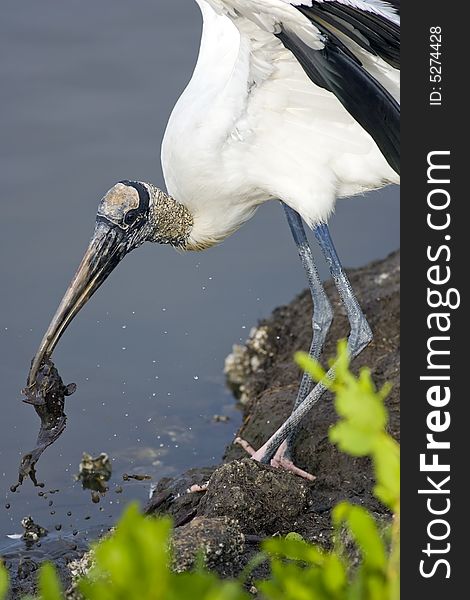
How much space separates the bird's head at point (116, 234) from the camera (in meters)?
4.84

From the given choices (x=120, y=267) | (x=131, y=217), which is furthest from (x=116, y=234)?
(x=120, y=267)

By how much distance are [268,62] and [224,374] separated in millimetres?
2536

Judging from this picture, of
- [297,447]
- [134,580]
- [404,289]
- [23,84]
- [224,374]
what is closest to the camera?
[134,580]

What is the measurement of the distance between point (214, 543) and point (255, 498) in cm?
55

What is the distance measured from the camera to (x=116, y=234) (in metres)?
5.04

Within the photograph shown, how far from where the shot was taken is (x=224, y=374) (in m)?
6.82

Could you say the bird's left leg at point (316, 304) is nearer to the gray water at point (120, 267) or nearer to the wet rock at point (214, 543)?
the gray water at point (120, 267)

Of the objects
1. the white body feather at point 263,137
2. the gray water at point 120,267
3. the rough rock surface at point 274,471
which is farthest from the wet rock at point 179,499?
the white body feather at point 263,137

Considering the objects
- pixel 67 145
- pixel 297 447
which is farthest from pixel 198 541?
pixel 67 145

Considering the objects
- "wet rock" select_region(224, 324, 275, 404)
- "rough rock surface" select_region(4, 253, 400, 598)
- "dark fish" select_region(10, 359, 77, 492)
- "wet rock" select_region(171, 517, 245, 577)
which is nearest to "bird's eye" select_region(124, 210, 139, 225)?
"dark fish" select_region(10, 359, 77, 492)

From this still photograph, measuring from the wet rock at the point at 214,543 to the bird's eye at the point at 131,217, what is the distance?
156 cm

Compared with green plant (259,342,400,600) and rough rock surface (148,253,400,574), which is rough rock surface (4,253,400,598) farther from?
green plant (259,342,400,600)

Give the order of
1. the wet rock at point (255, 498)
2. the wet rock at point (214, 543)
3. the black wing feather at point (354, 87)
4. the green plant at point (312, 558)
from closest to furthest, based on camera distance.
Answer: the green plant at point (312, 558) < the wet rock at point (214, 543) < the black wing feather at point (354, 87) < the wet rock at point (255, 498)

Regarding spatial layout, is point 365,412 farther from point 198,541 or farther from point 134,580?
point 198,541
